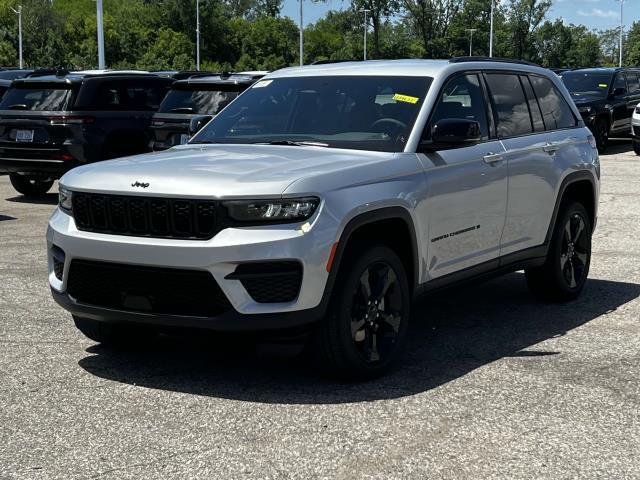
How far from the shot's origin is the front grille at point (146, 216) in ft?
17.6

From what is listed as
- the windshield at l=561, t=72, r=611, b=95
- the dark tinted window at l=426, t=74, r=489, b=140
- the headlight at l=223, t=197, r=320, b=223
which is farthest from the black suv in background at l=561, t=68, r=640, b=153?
the headlight at l=223, t=197, r=320, b=223

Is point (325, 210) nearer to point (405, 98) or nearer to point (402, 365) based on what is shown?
point (402, 365)

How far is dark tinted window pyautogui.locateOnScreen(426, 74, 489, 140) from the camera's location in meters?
6.65

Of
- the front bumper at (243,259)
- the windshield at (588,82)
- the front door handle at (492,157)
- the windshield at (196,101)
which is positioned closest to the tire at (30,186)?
the windshield at (196,101)

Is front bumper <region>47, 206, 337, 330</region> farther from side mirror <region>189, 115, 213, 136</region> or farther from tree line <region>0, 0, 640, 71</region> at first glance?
tree line <region>0, 0, 640, 71</region>

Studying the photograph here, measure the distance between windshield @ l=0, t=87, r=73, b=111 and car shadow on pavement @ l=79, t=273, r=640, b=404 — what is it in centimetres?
835

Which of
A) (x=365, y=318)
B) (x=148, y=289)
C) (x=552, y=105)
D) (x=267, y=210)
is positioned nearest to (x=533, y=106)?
(x=552, y=105)

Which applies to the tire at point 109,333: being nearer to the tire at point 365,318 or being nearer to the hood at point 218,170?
the hood at point 218,170

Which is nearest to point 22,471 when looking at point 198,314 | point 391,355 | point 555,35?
point 198,314

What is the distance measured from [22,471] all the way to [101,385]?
129 centimetres

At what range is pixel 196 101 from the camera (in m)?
14.4

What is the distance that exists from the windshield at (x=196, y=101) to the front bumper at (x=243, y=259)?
8.59m

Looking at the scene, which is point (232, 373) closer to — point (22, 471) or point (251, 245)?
point (251, 245)


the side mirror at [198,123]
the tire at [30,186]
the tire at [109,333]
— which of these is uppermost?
the side mirror at [198,123]
